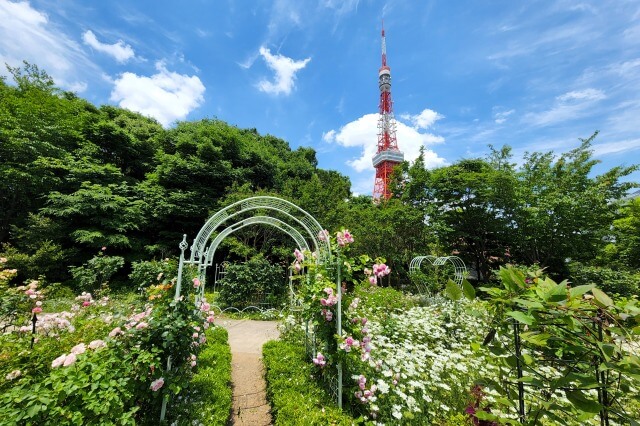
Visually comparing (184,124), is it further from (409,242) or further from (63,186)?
(409,242)

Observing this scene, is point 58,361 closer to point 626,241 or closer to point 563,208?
point 563,208

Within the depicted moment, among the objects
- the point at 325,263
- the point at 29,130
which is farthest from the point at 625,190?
the point at 29,130

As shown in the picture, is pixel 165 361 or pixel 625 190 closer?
pixel 165 361

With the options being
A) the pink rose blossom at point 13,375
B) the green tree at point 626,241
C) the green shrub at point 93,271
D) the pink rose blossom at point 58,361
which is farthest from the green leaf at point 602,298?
the green tree at point 626,241

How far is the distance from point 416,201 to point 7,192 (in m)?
19.2

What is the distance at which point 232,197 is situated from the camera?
12594mm

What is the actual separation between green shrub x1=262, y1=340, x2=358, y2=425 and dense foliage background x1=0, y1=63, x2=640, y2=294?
7616mm

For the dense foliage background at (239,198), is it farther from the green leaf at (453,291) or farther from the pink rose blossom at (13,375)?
the green leaf at (453,291)

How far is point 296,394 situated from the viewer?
2.93 meters

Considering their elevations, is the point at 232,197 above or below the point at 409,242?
above

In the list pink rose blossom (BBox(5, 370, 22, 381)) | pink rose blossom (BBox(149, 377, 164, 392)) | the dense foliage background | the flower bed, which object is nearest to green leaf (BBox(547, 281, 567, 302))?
the flower bed

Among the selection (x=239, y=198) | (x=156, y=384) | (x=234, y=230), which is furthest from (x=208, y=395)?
(x=239, y=198)

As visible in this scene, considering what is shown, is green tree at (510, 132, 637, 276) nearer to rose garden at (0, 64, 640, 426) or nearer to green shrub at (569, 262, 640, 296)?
rose garden at (0, 64, 640, 426)

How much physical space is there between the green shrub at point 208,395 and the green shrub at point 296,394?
1.78ft
